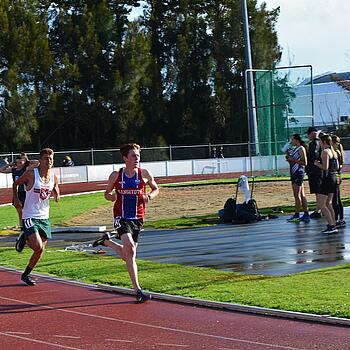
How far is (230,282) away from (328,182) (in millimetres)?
5115

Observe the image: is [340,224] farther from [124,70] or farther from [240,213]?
[124,70]

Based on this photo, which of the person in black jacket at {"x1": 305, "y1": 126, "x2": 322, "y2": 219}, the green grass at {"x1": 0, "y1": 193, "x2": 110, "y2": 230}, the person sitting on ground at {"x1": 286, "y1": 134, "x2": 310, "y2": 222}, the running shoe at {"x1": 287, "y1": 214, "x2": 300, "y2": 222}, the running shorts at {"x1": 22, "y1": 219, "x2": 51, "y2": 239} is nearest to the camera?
the running shorts at {"x1": 22, "y1": 219, "x2": 51, "y2": 239}

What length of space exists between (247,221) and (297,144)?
83.6 inches

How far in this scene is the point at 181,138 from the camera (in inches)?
2432

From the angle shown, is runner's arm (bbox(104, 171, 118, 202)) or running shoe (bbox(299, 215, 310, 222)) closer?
runner's arm (bbox(104, 171, 118, 202))

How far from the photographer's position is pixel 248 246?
13.8 metres

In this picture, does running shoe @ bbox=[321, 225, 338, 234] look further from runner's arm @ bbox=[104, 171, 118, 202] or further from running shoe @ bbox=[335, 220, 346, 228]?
runner's arm @ bbox=[104, 171, 118, 202]

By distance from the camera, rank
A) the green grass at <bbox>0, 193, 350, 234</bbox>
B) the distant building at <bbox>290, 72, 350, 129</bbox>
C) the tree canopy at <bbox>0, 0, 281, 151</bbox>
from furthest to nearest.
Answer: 1. the distant building at <bbox>290, 72, 350, 129</bbox>
2. the tree canopy at <bbox>0, 0, 281, 151</bbox>
3. the green grass at <bbox>0, 193, 350, 234</bbox>

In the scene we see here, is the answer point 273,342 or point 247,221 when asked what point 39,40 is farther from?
point 273,342

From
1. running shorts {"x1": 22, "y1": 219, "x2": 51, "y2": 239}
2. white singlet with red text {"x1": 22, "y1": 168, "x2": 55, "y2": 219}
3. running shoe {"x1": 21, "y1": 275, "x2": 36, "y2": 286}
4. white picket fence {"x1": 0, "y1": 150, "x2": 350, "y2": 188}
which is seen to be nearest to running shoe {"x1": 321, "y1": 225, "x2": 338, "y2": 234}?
running shorts {"x1": 22, "y1": 219, "x2": 51, "y2": 239}

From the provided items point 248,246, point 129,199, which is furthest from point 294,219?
point 129,199

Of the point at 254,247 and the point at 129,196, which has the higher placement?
the point at 129,196

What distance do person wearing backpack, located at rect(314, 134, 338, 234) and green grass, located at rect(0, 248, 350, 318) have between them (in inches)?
154

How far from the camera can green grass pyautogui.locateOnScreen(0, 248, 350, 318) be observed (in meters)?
8.81
